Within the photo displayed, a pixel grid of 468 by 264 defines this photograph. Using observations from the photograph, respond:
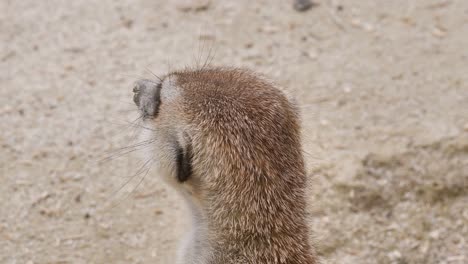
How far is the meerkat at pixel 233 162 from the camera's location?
89.2 inches

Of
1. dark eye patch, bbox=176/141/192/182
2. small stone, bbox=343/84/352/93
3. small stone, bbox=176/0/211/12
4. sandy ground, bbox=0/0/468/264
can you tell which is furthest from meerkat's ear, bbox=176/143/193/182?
small stone, bbox=176/0/211/12

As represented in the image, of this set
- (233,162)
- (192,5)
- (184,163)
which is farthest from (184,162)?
(192,5)

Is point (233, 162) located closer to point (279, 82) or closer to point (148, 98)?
point (148, 98)

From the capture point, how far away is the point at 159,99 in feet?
8.04

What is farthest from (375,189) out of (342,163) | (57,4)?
(57,4)

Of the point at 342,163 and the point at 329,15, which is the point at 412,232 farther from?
the point at 329,15

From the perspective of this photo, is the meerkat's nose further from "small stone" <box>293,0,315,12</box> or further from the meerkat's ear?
"small stone" <box>293,0,315,12</box>

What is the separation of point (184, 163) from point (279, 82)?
1.44 metres

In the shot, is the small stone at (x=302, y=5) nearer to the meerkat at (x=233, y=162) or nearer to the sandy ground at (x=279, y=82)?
the sandy ground at (x=279, y=82)

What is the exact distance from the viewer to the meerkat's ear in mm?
2320

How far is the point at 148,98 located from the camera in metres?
2.46

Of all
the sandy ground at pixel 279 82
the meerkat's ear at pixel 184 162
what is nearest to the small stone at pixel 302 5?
the sandy ground at pixel 279 82

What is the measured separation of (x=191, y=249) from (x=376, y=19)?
9.29 feet

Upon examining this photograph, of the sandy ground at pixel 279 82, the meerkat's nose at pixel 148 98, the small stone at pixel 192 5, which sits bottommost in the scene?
the sandy ground at pixel 279 82
